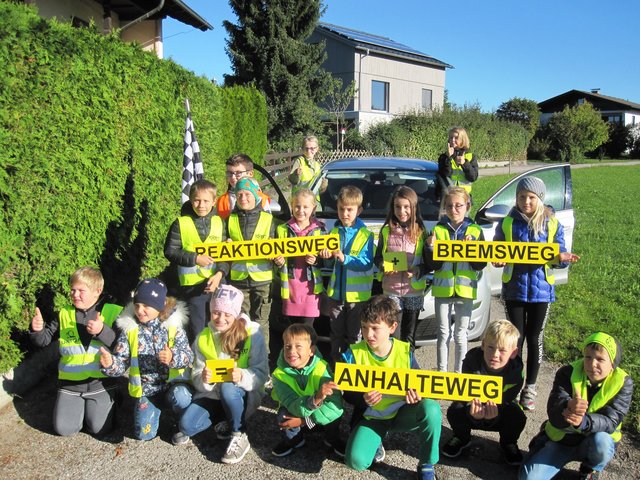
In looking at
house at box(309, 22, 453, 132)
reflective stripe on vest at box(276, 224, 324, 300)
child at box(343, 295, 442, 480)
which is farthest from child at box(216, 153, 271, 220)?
house at box(309, 22, 453, 132)

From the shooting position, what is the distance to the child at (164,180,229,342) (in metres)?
4.59

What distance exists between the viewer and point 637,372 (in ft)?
15.7

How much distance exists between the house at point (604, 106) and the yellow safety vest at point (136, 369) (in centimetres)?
7232

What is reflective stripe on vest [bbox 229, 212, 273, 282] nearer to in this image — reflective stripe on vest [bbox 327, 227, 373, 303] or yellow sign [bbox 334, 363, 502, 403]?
reflective stripe on vest [bbox 327, 227, 373, 303]

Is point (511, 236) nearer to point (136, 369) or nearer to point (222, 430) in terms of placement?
point (222, 430)

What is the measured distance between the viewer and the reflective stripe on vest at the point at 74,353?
3980 millimetres

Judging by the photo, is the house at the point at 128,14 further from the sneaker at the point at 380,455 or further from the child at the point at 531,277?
the sneaker at the point at 380,455

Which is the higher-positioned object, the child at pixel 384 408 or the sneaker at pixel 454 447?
the child at pixel 384 408

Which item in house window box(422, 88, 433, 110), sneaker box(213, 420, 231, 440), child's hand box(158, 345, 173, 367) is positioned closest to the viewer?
child's hand box(158, 345, 173, 367)

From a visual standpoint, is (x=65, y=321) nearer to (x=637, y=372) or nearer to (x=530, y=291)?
(x=530, y=291)

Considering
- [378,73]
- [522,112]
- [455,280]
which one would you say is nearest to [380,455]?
[455,280]

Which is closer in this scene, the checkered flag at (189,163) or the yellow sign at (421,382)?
the yellow sign at (421,382)

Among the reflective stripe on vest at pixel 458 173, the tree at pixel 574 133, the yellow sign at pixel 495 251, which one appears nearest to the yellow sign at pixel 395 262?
the yellow sign at pixel 495 251

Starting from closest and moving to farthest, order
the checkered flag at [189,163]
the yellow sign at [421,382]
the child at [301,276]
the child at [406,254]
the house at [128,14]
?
the yellow sign at [421,382]
the child at [406,254]
the child at [301,276]
the checkered flag at [189,163]
the house at [128,14]
